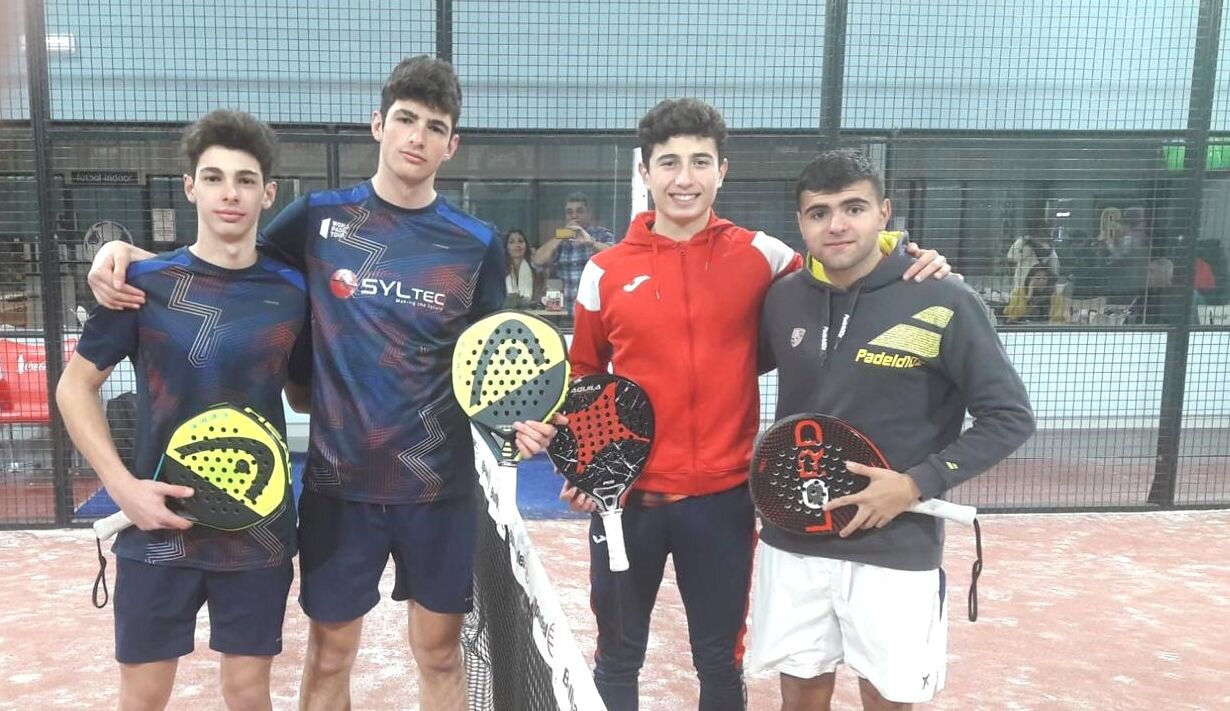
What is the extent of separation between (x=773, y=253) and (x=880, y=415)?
516 mm

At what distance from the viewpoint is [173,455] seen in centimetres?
191

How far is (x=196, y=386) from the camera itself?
79.3 inches

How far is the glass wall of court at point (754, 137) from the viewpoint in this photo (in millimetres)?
4867

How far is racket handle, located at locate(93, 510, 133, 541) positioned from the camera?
6.36 ft

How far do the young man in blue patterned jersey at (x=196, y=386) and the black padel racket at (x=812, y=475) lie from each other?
1.09 meters

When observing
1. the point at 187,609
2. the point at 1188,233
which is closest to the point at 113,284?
the point at 187,609

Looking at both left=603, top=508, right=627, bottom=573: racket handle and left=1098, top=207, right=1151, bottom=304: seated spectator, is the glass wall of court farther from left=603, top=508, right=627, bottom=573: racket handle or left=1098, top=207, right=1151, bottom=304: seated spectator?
left=603, top=508, right=627, bottom=573: racket handle

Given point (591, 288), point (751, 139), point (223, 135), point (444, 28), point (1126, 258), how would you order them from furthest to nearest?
point (1126, 258)
point (751, 139)
point (444, 28)
point (591, 288)
point (223, 135)

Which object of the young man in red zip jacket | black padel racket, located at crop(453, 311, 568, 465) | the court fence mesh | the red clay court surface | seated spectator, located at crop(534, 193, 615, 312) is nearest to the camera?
black padel racket, located at crop(453, 311, 568, 465)

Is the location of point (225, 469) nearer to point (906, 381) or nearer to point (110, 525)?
point (110, 525)

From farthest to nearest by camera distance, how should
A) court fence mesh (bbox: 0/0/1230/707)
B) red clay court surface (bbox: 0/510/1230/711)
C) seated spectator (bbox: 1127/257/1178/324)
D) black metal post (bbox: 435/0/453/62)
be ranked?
1. seated spectator (bbox: 1127/257/1178/324)
2. court fence mesh (bbox: 0/0/1230/707)
3. black metal post (bbox: 435/0/453/62)
4. red clay court surface (bbox: 0/510/1230/711)

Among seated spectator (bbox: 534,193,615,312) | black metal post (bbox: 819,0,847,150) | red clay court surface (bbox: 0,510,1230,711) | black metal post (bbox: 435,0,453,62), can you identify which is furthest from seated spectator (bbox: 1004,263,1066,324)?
black metal post (bbox: 435,0,453,62)

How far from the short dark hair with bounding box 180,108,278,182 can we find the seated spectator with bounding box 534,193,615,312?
3.58m

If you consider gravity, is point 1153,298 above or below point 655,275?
below
